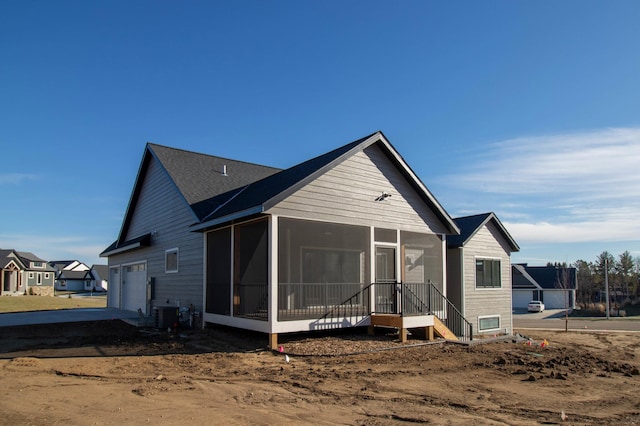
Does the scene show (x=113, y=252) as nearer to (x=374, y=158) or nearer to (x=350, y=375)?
(x=374, y=158)

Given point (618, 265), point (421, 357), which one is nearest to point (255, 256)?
point (421, 357)

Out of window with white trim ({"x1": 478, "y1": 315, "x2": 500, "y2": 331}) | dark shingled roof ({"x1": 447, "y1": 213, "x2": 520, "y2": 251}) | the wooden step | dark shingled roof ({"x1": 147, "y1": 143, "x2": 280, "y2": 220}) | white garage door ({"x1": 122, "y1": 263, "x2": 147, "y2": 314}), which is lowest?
window with white trim ({"x1": 478, "y1": 315, "x2": 500, "y2": 331})

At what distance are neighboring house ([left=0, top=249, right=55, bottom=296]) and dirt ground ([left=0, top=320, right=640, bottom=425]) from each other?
2057 inches

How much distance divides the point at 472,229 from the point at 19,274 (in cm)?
6167

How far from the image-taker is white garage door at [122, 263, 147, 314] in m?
21.8

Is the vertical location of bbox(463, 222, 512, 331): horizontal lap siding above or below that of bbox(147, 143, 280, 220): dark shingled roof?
below

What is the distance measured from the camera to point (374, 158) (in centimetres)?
1535

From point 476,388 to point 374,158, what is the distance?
8045mm

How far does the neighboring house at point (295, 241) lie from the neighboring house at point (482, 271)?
110cm

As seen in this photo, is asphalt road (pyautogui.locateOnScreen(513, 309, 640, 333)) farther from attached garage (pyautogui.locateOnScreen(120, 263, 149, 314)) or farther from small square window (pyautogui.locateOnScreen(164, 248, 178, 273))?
attached garage (pyautogui.locateOnScreen(120, 263, 149, 314))

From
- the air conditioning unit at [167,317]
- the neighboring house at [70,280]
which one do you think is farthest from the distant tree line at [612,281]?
the neighboring house at [70,280]

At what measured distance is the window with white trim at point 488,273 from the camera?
20766mm

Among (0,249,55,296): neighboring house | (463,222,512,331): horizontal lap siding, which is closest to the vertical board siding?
(463,222,512,331): horizontal lap siding

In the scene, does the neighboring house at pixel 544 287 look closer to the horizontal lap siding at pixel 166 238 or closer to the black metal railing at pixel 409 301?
the black metal railing at pixel 409 301
